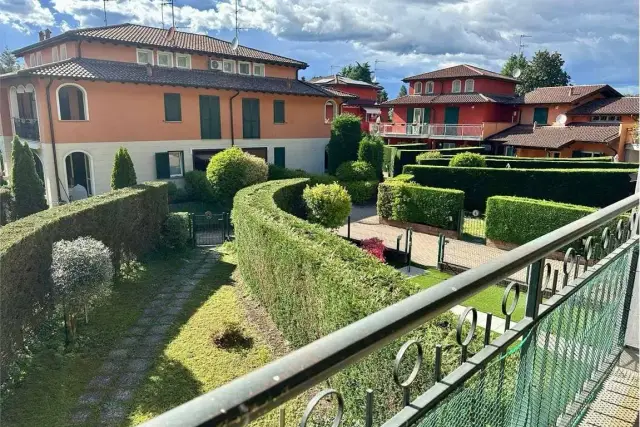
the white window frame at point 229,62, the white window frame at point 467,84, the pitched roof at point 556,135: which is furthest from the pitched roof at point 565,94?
the white window frame at point 229,62

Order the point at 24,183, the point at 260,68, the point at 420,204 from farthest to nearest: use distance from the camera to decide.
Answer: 1. the point at 260,68
2. the point at 420,204
3. the point at 24,183

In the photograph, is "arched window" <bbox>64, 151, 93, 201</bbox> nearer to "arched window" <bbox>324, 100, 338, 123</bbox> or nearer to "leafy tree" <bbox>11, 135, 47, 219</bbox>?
"leafy tree" <bbox>11, 135, 47, 219</bbox>

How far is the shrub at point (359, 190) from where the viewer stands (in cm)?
2367

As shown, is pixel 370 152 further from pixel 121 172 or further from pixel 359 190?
pixel 121 172

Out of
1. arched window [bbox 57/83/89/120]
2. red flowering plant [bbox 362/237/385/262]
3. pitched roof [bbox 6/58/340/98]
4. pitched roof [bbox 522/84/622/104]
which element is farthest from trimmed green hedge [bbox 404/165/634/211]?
pitched roof [bbox 522/84/622/104]

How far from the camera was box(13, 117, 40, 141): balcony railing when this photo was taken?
2094cm

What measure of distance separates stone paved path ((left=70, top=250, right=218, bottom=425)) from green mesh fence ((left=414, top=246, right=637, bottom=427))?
Answer: 588 centimetres

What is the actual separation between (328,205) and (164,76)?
45.3 ft

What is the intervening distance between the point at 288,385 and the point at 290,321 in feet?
24.3

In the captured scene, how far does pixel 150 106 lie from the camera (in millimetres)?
22562

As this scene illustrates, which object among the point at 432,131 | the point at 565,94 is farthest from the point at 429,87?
the point at 565,94

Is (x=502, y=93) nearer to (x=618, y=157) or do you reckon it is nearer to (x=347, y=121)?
(x=618, y=157)

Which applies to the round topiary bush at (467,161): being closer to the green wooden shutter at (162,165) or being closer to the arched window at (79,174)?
the green wooden shutter at (162,165)

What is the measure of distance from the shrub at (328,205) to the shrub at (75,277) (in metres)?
7.16
